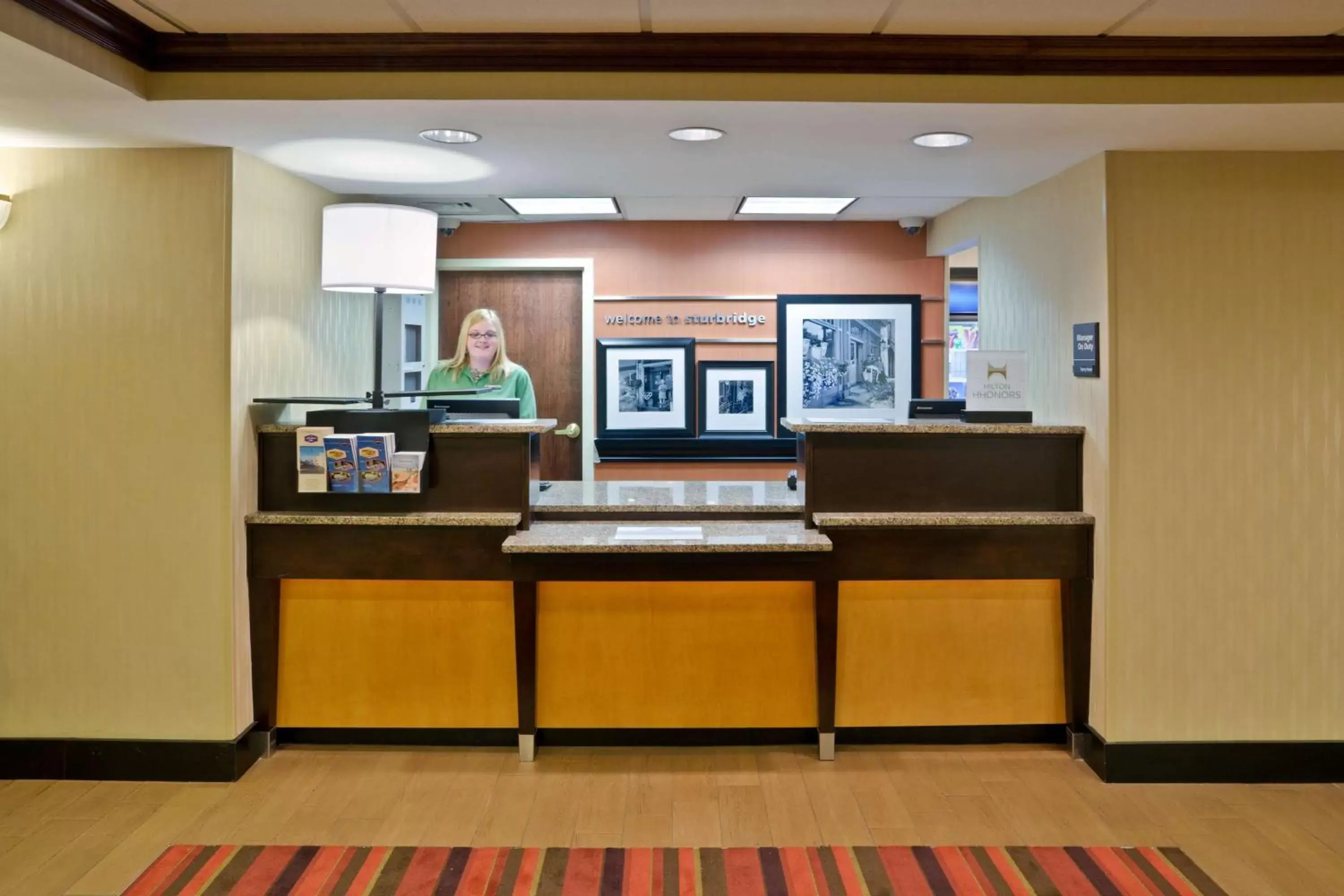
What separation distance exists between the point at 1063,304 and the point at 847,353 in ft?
6.57

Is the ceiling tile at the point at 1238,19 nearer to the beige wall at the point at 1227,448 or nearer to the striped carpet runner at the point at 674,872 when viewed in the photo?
the beige wall at the point at 1227,448

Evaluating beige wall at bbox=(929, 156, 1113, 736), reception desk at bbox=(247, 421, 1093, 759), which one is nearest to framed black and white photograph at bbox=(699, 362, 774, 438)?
beige wall at bbox=(929, 156, 1113, 736)

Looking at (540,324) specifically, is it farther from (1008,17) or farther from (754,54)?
(1008,17)

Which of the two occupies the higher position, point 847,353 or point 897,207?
point 897,207

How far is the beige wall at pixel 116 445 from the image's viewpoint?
11.3ft

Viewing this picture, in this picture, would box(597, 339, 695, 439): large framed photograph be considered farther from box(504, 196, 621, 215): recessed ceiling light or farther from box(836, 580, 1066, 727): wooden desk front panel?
box(836, 580, 1066, 727): wooden desk front panel

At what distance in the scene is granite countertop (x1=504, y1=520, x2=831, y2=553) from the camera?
3410 mm

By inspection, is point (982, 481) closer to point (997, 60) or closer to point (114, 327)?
point (997, 60)

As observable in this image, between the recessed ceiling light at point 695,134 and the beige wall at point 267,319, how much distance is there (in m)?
1.59

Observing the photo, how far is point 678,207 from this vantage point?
17.1 feet

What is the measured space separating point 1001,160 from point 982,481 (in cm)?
121

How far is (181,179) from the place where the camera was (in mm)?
3441

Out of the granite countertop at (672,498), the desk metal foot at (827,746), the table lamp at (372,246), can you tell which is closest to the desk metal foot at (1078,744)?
the desk metal foot at (827,746)

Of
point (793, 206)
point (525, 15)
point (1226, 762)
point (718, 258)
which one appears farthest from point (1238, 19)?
point (718, 258)
